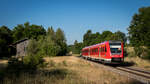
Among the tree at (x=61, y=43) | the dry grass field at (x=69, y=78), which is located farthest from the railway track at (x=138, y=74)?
the tree at (x=61, y=43)

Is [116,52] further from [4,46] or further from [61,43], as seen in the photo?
[61,43]

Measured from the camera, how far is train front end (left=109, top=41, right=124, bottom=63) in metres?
18.7

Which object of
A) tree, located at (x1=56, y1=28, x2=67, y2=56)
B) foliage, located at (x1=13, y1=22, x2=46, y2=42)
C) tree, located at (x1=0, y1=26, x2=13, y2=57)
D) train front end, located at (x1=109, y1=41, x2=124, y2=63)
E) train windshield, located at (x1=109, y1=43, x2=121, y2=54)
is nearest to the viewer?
train front end, located at (x1=109, y1=41, x2=124, y2=63)

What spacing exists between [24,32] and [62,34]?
1874 centimetres

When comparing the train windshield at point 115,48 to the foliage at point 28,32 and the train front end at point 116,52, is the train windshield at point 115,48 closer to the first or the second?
the train front end at point 116,52

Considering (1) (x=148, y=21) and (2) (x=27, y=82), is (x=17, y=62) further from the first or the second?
(1) (x=148, y=21)

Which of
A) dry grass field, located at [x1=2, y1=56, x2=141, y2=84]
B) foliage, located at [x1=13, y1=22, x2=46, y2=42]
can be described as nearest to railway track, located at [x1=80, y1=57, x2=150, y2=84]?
dry grass field, located at [x1=2, y1=56, x2=141, y2=84]

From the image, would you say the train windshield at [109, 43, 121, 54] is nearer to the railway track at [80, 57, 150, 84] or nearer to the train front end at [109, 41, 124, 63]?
the train front end at [109, 41, 124, 63]

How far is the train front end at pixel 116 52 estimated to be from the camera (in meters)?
18.7

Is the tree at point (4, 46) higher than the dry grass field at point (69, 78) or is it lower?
higher

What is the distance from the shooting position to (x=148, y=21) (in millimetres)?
11289

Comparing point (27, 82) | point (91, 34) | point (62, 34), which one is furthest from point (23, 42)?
point (91, 34)

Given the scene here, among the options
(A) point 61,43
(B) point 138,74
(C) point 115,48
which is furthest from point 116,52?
(A) point 61,43

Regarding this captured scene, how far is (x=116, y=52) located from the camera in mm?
19016
